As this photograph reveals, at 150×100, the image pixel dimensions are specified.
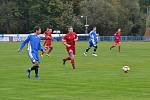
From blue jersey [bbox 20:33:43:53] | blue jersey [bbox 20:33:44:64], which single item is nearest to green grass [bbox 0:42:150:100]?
blue jersey [bbox 20:33:44:64]

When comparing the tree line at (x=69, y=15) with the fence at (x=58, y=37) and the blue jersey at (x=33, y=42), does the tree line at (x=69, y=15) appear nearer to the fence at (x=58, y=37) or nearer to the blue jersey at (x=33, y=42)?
the fence at (x=58, y=37)

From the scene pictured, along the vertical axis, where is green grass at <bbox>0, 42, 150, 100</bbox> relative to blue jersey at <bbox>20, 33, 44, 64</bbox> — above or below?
below

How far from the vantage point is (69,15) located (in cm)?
10706

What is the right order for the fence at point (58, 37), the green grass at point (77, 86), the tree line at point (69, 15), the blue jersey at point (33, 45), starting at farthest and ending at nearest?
the tree line at point (69, 15)
the fence at point (58, 37)
the blue jersey at point (33, 45)
the green grass at point (77, 86)

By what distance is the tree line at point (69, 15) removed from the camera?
345 feet

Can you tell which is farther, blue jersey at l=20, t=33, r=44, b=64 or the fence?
the fence

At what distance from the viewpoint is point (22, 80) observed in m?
17.8

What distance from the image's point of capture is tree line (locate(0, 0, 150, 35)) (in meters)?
105

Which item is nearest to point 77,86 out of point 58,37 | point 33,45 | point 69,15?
point 33,45

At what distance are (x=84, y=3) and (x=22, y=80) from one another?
295 ft

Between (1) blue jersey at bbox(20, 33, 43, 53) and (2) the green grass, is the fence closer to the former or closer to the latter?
(2) the green grass

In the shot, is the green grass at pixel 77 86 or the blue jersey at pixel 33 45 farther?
the blue jersey at pixel 33 45

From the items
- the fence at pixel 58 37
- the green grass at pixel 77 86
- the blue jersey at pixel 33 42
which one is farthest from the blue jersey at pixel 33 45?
the fence at pixel 58 37

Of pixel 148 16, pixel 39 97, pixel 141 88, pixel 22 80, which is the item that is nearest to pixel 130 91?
pixel 141 88
